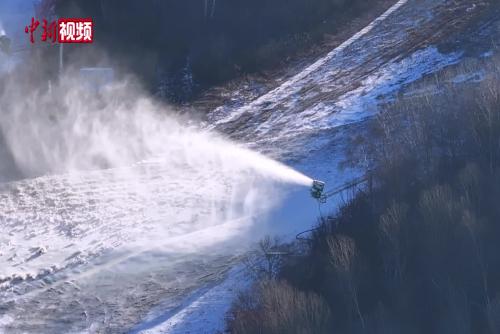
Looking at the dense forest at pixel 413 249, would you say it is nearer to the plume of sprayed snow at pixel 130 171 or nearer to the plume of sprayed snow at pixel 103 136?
the plume of sprayed snow at pixel 130 171

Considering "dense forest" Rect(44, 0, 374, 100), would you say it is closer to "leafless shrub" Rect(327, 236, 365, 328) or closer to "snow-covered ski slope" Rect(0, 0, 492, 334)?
"snow-covered ski slope" Rect(0, 0, 492, 334)

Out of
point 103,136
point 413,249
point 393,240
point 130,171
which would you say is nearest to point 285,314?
point 393,240

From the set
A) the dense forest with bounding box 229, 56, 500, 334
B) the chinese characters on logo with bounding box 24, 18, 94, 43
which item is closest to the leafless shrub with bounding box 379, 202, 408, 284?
the dense forest with bounding box 229, 56, 500, 334

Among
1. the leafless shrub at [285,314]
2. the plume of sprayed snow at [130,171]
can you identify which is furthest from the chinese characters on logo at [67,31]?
the leafless shrub at [285,314]

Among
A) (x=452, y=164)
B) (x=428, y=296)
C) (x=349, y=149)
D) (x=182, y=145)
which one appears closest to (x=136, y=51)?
(x=182, y=145)

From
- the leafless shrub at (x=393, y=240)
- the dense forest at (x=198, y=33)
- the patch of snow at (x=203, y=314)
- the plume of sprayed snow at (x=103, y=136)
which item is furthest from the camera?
the dense forest at (x=198, y=33)

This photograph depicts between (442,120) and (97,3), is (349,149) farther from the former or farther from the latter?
(97,3)
